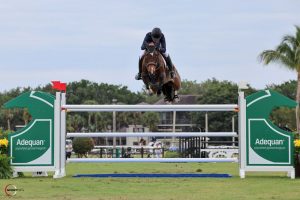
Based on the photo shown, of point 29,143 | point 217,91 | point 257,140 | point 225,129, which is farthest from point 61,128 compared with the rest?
Answer: point 217,91

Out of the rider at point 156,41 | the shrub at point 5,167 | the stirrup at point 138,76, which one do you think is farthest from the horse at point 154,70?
the shrub at point 5,167

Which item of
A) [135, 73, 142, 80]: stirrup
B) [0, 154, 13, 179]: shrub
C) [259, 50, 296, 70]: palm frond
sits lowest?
[0, 154, 13, 179]: shrub

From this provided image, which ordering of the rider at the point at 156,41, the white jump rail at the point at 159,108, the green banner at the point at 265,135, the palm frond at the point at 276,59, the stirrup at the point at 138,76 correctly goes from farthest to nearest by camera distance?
the palm frond at the point at 276,59 → the green banner at the point at 265,135 → the white jump rail at the point at 159,108 → the stirrup at the point at 138,76 → the rider at the point at 156,41

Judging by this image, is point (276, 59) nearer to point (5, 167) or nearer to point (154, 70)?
point (5, 167)

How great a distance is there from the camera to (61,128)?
1841cm

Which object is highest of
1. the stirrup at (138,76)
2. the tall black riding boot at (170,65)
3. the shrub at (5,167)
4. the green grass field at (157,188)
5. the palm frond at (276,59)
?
the palm frond at (276,59)

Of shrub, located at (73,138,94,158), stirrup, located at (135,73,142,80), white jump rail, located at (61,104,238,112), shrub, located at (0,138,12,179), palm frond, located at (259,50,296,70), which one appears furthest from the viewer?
palm frond, located at (259,50,296,70)

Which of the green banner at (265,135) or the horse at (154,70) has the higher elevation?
the horse at (154,70)

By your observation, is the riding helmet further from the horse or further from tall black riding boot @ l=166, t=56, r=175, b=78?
tall black riding boot @ l=166, t=56, r=175, b=78

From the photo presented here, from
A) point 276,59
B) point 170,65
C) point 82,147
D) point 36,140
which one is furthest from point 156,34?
point 276,59

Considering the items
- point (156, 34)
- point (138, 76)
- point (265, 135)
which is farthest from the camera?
point (265, 135)

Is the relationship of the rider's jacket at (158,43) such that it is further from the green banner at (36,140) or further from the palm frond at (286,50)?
the palm frond at (286,50)

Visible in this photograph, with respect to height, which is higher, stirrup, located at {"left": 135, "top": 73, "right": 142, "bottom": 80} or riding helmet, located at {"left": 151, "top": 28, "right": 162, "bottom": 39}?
riding helmet, located at {"left": 151, "top": 28, "right": 162, "bottom": 39}

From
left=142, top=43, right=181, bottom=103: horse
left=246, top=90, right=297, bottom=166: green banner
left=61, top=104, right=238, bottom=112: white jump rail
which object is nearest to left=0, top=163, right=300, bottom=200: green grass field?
left=246, top=90, right=297, bottom=166: green banner
